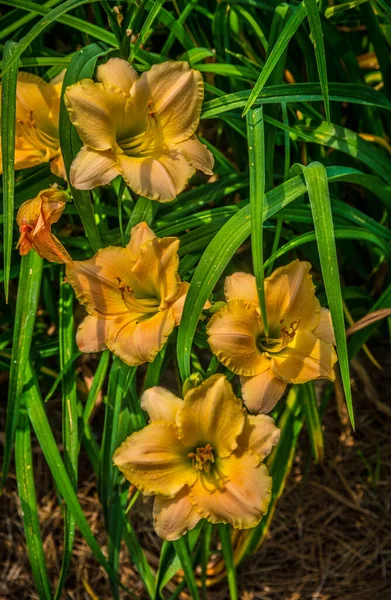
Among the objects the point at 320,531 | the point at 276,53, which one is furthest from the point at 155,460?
the point at 320,531

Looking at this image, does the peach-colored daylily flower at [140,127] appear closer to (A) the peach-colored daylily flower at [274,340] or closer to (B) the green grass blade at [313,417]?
(A) the peach-colored daylily flower at [274,340]

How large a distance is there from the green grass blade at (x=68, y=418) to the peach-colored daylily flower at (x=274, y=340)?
0.34 meters

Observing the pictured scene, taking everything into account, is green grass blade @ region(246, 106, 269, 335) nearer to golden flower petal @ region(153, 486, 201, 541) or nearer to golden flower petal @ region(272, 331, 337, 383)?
golden flower petal @ region(272, 331, 337, 383)

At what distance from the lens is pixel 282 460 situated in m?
1.17

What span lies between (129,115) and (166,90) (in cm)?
6

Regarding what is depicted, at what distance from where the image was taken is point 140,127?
0.90m

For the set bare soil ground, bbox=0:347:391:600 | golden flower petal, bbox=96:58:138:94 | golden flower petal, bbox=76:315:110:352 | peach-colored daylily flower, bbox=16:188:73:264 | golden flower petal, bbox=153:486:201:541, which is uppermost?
golden flower petal, bbox=96:58:138:94

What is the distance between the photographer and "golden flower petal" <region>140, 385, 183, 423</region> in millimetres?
831

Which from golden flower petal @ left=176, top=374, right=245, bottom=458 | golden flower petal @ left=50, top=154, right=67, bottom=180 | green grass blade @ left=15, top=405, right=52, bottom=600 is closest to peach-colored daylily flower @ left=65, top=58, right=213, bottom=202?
golden flower petal @ left=50, top=154, right=67, bottom=180

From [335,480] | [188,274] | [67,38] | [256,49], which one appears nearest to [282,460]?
[335,480]

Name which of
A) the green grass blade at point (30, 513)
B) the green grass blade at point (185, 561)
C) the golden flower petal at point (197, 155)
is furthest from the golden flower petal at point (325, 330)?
the green grass blade at point (30, 513)

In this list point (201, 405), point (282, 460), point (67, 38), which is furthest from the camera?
point (67, 38)

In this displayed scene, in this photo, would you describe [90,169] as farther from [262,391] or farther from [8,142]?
[262,391]

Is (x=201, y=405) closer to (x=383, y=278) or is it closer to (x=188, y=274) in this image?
(x=188, y=274)
